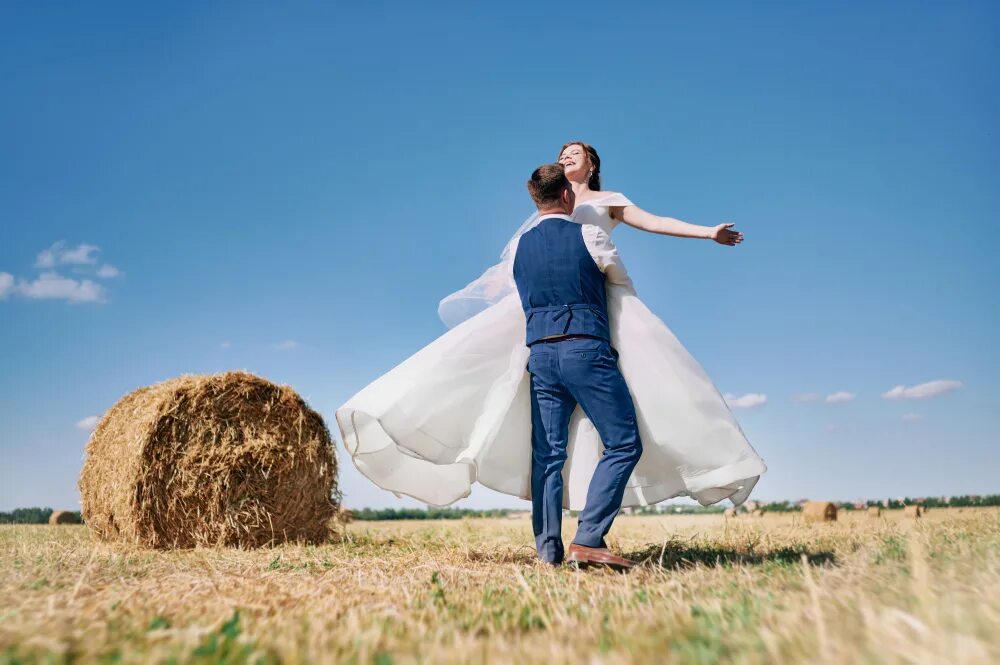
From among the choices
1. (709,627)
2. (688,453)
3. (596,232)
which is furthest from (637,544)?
(709,627)

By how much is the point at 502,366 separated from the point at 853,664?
9.69 feet

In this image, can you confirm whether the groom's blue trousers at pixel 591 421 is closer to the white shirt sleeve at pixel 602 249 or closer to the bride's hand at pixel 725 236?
the white shirt sleeve at pixel 602 249

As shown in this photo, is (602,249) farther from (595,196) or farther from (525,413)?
(525,413)

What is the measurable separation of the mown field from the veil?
1590mm

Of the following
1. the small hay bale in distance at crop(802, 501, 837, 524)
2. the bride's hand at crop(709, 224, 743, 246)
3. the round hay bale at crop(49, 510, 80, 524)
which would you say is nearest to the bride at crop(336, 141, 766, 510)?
the bride's hand at crop(709, 224, 743, 246)

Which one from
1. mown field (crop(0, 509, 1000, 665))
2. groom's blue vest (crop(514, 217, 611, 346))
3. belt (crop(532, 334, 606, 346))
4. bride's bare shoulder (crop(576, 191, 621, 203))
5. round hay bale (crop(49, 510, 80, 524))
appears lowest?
mown field (crop(0, 509, 1000, 665))

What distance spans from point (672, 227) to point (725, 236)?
30cm

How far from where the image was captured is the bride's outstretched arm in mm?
4082

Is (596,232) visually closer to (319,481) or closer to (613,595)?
(613,595)

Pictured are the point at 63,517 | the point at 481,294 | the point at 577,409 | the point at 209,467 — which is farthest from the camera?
the point at 63,517

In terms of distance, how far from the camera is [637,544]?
553 cm

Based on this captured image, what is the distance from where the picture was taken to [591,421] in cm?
412

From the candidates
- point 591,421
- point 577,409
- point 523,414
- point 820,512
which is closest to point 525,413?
point 523,414

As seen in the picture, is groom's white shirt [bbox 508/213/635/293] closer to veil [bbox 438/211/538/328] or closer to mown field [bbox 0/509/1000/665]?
veil [bbox 438/211/538/328]
